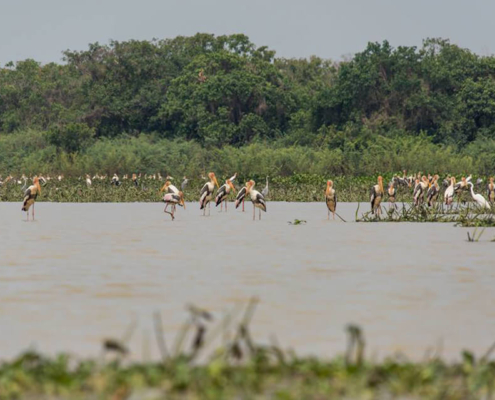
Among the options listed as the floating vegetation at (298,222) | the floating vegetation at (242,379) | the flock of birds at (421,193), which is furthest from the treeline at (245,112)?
the floating vegetation at (242,379)

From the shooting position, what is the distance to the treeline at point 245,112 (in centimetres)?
5303

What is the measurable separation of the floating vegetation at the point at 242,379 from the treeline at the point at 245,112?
139ft

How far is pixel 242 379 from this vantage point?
222 inches

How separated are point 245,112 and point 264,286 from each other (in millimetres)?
55206

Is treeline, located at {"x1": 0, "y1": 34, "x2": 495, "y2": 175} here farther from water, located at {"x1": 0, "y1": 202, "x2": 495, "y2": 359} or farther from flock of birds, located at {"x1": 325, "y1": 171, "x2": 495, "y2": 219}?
water, located at {"x1": 0, "y1": 202, "x2": 495, "y2": 359}

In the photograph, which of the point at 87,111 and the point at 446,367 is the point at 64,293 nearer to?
the point at 446,367

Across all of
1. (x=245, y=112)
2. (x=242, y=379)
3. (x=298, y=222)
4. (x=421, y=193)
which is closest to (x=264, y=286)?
(x=242, y=379)

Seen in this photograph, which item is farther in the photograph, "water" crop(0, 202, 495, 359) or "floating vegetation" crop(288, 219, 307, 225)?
"floating vegetation" crop(288, 219, 307, 225)

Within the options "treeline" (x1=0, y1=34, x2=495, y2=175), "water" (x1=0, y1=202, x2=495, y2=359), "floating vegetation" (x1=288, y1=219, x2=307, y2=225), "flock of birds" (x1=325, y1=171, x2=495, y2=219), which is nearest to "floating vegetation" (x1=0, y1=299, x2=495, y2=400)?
"water" (x1=0, y1=202, x2=495, y2=359)

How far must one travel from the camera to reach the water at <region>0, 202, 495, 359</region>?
793 centimetres

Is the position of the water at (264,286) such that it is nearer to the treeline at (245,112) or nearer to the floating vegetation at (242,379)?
the floating vegetation at (242,379)

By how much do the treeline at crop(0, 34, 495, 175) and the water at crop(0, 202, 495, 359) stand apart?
1205 inches

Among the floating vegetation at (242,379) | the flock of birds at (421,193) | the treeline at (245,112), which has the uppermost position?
the treeline at (245,112)

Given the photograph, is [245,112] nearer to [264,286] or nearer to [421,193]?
[421,193]
